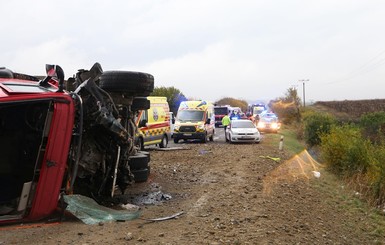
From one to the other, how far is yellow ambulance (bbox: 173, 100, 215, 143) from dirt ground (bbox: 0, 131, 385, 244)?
10.3m

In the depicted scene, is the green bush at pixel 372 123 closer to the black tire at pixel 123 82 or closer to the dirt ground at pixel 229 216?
the dirt ground at pixel 229 216

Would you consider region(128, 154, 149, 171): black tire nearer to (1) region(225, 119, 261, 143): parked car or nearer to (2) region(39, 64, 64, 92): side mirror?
(2) region(39, 64, 64, 92): side mirror

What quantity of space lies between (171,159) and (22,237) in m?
7.73

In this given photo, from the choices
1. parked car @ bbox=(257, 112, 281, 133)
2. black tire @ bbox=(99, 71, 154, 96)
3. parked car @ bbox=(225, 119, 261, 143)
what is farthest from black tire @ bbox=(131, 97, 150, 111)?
parked car @ bbox=(257, 112, 281, 133)

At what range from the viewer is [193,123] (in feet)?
67.8

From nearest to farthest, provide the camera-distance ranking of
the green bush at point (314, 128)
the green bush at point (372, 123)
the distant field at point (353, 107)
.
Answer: the green bush at point (314, 128) → the green bush at point (372, 123) → the distant field at point (353, 107)

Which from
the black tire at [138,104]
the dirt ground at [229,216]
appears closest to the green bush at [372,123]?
the dirt ground at [229,216]

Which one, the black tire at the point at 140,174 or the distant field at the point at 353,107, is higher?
the distant field at the point at 353,107

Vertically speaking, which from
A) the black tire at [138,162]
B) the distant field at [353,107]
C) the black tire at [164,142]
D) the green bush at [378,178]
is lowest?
the green bush at [378,178]

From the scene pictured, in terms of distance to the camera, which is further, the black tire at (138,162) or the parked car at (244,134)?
the parked car at (244,134)

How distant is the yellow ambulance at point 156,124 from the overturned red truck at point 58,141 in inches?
326

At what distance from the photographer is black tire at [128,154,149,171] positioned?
7046 mm

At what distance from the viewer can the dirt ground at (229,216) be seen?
14.6ft

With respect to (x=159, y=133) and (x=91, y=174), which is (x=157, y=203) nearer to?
(x=91, y=174)
